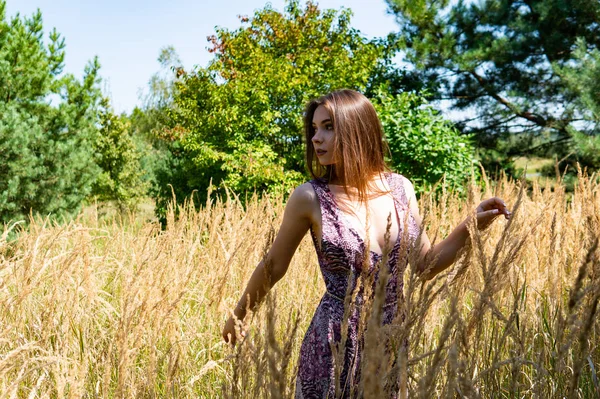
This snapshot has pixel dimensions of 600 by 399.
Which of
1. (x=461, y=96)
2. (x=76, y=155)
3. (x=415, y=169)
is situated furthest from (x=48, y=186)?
(x=461, y=96)

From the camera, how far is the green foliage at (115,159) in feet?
35.6

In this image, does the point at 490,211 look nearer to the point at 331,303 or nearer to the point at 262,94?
the point at 331,303

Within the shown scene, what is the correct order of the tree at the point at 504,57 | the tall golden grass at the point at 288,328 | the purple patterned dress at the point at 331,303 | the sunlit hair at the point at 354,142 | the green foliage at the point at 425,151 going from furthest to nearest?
the tree at the point at 504,57
the green foliage at the point at 425,151
the sunlit hair at the point at 354,142
the purple patterned dress at the point at 331,303
the tall golden grass at the point at 288,328

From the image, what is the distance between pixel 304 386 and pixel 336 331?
21 centimetres

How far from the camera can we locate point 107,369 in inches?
51.0

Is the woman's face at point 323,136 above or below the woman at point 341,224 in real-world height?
above

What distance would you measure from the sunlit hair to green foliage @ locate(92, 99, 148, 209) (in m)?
9.58

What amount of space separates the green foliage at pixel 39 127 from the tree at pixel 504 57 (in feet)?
18.1

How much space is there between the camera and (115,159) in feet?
36.4

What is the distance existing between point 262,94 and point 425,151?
2.43 metres

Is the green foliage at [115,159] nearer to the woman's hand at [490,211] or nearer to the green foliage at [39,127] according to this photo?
the green foliage at [39,127]

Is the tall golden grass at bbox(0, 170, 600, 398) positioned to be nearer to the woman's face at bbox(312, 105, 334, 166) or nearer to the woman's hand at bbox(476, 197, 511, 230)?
the woman's hand at bbox(476, 197, 511, 230)

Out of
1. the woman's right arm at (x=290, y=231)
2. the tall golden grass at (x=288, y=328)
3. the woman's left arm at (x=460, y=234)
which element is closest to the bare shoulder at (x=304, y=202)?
the woman's right arm at (x=290, y=231)

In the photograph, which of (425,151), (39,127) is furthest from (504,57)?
(39,127)
